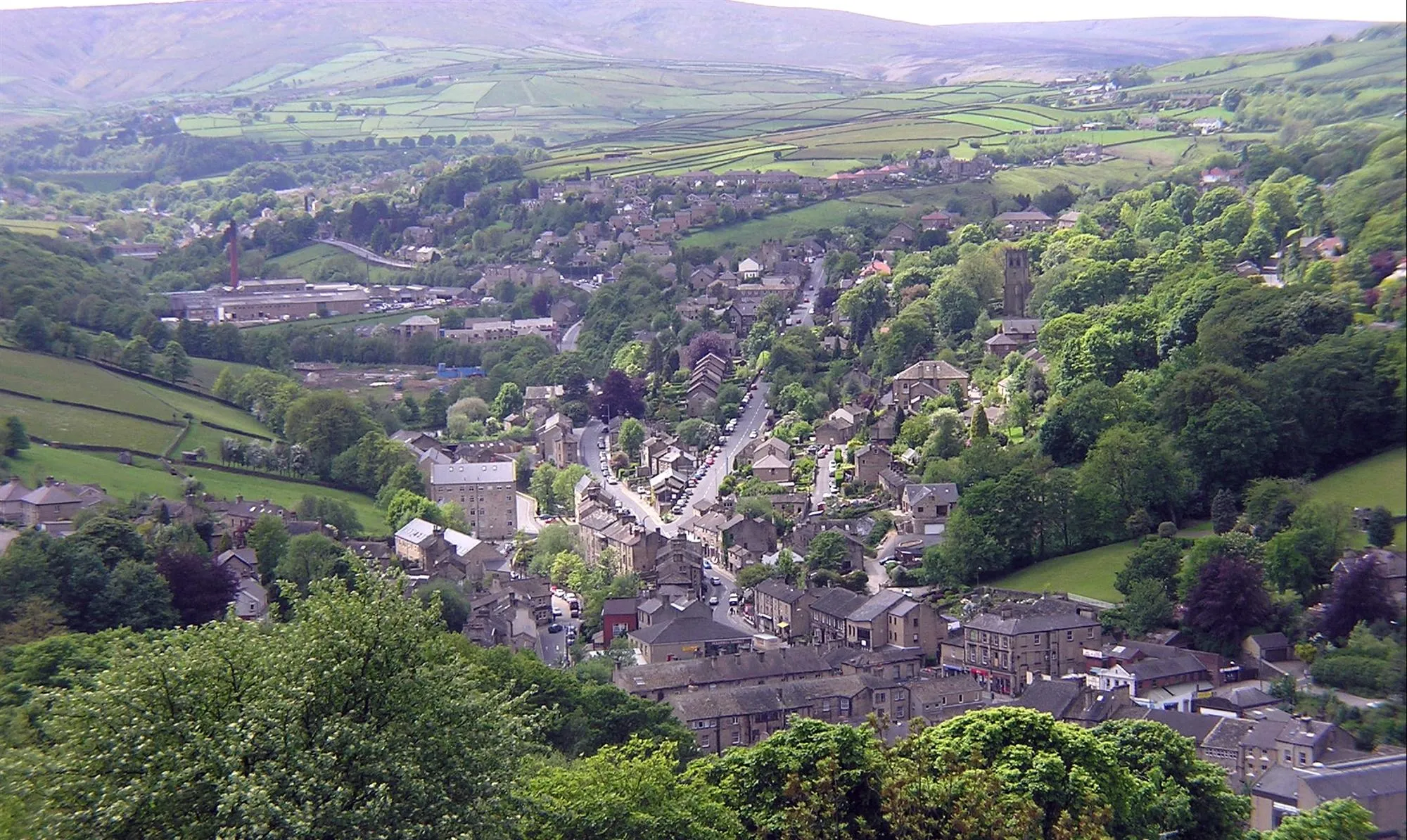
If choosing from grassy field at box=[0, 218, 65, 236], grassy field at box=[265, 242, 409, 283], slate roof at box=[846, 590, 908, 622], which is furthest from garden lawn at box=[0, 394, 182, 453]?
grassy field at box=[265, 242, 409, 283]

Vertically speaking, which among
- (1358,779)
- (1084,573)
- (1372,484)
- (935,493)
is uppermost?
(1372,484)

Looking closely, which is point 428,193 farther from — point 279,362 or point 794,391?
point 794,391

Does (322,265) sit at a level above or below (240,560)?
below

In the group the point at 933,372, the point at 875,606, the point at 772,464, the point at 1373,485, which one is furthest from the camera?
the point at 933,372

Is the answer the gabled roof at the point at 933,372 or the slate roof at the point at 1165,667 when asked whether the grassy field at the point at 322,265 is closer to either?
the gabled roof at the point at 933,372

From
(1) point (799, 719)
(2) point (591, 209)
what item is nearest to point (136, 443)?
(1) point (799, 719)

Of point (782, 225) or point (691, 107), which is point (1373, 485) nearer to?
point (782, 225)

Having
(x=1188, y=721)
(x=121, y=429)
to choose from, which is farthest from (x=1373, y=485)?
(x=121, y=429)
